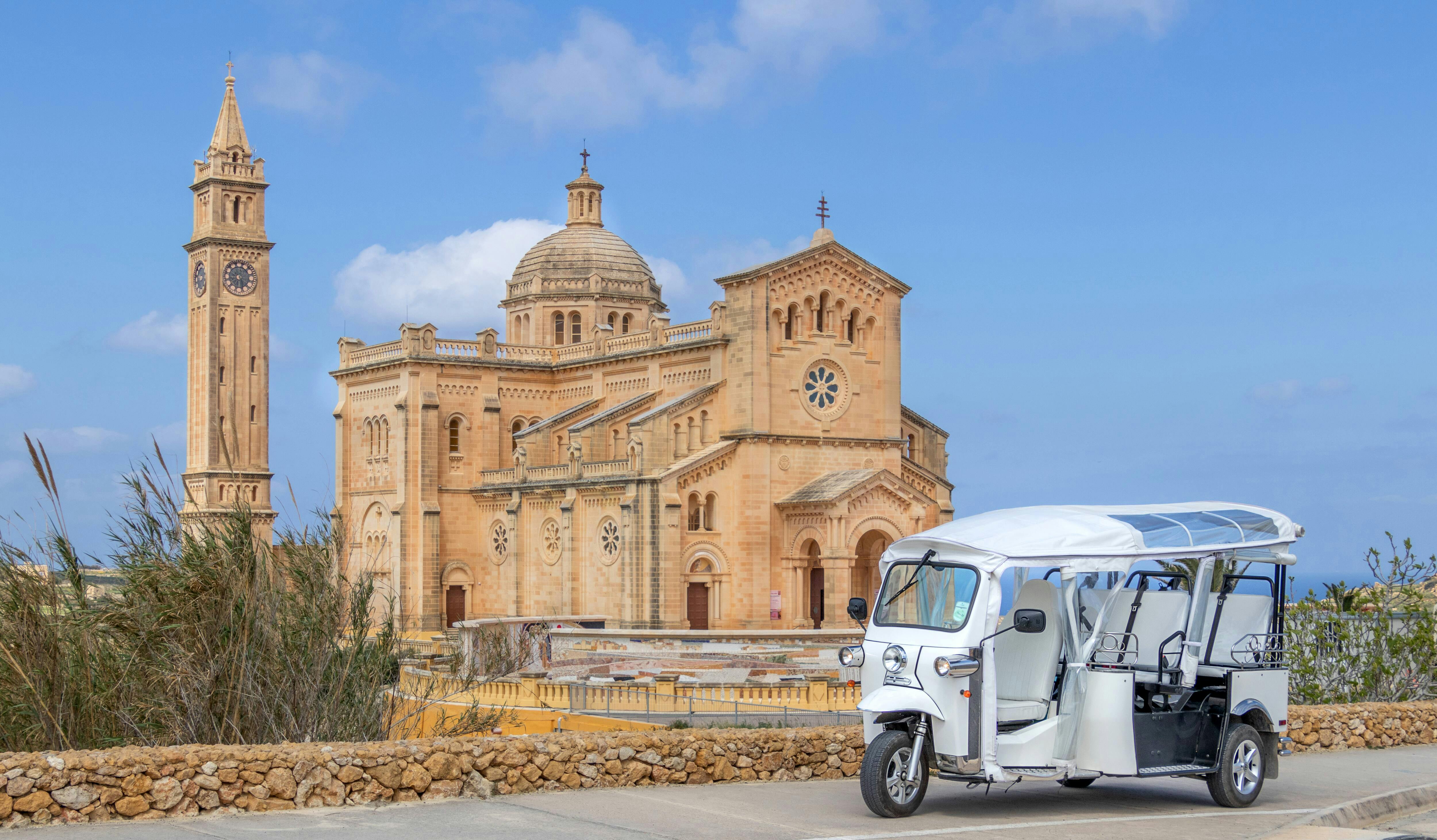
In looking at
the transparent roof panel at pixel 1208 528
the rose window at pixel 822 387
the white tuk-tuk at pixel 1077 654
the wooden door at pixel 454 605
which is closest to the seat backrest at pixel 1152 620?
the white tuk-tuk at pixel 1077 654

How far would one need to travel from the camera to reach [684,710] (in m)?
26.9

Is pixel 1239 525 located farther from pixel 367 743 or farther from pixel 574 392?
pixel 574 392

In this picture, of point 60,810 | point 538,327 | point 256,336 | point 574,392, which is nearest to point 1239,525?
point 60,810

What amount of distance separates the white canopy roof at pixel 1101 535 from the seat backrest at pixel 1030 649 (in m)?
0.56

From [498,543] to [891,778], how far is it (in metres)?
45.5

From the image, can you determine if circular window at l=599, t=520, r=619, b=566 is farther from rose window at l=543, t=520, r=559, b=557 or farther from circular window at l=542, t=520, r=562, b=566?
rose window at l=543, t=520, r=559, b=557

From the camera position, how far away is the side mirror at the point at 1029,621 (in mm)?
12781

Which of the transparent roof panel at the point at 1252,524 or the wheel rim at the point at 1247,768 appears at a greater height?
the transparent roof panel at the point at 1252,524

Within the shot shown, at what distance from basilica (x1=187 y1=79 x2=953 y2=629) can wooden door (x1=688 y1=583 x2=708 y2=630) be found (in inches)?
3.4

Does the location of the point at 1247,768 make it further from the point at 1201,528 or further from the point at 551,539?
the point at 551,539

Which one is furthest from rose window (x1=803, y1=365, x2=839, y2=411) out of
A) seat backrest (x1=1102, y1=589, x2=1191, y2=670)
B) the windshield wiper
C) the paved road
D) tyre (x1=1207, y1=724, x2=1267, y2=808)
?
the windshield wiper

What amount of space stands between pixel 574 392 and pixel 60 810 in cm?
4753

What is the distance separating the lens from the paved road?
11.6m

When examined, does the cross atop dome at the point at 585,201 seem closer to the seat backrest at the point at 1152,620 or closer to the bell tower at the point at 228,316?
the bell tower at the point at 228,316
